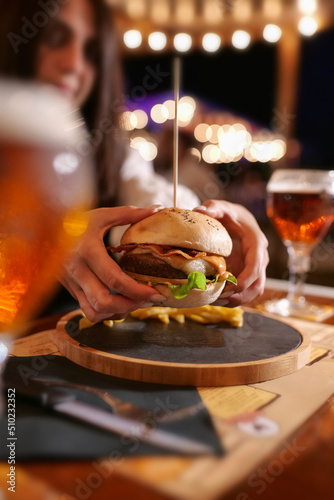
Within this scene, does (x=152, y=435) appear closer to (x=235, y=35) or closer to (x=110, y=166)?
(x=110, y=166)

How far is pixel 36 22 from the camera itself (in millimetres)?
2045

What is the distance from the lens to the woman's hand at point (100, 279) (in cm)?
119

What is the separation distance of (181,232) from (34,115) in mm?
1368

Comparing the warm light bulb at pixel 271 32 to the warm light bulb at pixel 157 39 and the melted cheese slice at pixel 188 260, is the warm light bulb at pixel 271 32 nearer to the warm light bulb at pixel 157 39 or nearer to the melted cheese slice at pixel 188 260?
the warm light bulb at pixel 157 39

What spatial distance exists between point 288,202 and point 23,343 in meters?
1.28

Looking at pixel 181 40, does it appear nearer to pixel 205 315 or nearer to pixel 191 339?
pixel 205 315

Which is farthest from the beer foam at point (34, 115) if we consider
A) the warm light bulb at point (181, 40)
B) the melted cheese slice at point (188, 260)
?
the warm light bulb at point (181, 40)

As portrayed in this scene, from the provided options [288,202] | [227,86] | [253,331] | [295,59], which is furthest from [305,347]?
[227,86]


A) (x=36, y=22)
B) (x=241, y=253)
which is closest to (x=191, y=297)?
(x=241, y=253)

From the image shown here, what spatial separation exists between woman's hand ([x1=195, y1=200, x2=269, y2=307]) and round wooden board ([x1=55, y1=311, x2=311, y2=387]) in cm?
12

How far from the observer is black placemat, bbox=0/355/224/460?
0.74m

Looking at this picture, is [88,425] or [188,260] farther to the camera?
[188,260]

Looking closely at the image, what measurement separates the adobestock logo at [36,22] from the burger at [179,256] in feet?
4.35

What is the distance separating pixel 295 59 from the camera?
369 inches
